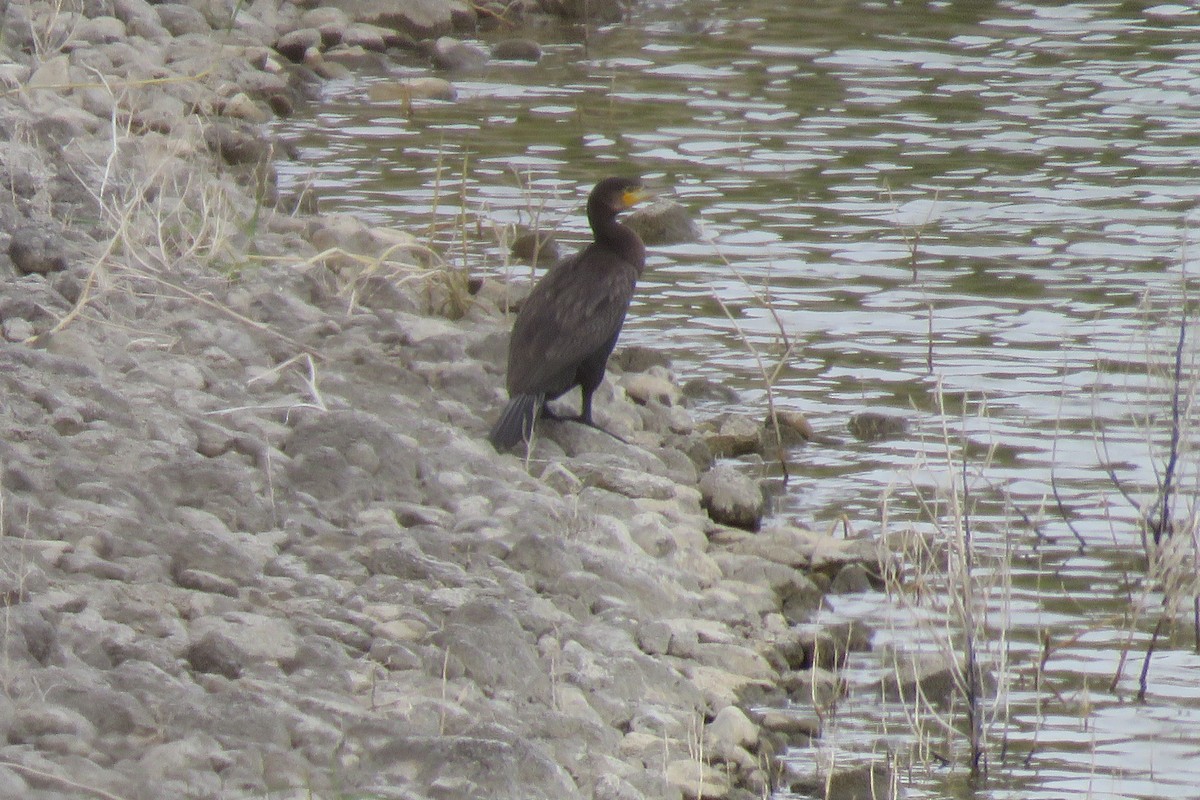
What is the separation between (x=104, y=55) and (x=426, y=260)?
13.1 ft

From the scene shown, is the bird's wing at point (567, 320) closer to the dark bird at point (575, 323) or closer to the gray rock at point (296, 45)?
the dark bird at point (575, 323)

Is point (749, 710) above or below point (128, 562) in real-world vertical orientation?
below

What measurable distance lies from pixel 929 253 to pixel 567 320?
370cm

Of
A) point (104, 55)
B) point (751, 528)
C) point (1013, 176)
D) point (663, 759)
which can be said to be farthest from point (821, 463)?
point (104, 55)

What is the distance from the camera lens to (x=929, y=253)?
386 inches

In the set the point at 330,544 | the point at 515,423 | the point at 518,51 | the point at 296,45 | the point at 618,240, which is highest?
the point at 618,240

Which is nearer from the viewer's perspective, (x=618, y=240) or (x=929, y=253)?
(x=618, y=240)

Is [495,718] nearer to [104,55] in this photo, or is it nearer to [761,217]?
[761,217]

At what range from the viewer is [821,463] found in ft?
23.9

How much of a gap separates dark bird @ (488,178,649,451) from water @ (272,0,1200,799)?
3.04ft

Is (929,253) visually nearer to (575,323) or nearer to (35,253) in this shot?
(575,323)

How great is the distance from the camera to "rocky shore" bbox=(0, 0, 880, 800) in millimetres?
4137

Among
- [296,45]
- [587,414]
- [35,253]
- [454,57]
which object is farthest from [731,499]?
[296,45]

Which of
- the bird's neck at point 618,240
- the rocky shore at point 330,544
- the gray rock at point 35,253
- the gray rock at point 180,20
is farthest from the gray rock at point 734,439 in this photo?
the gray rock at point 180,20
